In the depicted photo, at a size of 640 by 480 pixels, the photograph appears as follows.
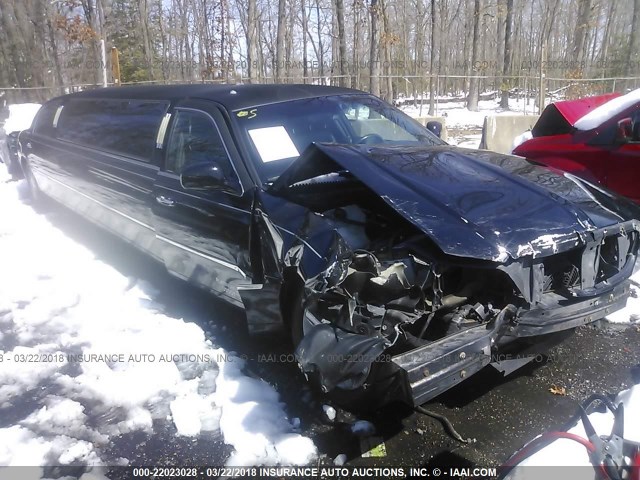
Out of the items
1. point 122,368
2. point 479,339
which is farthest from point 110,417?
point 479,339

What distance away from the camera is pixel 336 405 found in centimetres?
284

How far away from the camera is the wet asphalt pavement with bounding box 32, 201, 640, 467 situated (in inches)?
98.6

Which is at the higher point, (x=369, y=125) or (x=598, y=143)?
(x=369, y=125)

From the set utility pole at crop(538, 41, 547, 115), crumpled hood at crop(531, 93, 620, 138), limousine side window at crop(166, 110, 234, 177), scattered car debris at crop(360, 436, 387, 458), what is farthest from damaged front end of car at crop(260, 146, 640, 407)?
utility pole at crop(538, 41, 547, 115)

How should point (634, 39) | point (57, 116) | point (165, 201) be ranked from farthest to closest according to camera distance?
point (634, 39) → point (57, 116) → point (165, 201)

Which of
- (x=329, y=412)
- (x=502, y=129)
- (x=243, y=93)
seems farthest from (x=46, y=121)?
(x=502, y=129)

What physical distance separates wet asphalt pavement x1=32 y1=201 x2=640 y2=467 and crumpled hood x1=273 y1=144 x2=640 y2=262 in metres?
1.00

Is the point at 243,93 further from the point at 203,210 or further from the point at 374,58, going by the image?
the point at 374,58

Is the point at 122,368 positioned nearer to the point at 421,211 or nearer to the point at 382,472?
the point at 382,472

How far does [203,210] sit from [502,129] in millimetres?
8942

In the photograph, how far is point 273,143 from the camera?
132 inches

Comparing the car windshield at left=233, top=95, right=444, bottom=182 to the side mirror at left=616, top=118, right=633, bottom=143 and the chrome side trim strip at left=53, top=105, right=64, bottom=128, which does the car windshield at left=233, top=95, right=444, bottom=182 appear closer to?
the side mirror at left=616, top=118, right=633, bottom=143

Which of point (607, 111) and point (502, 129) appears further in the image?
point (502, 129)

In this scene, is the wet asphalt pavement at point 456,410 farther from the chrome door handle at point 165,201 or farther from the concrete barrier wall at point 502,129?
the concrete barrier wall at point 502,129
